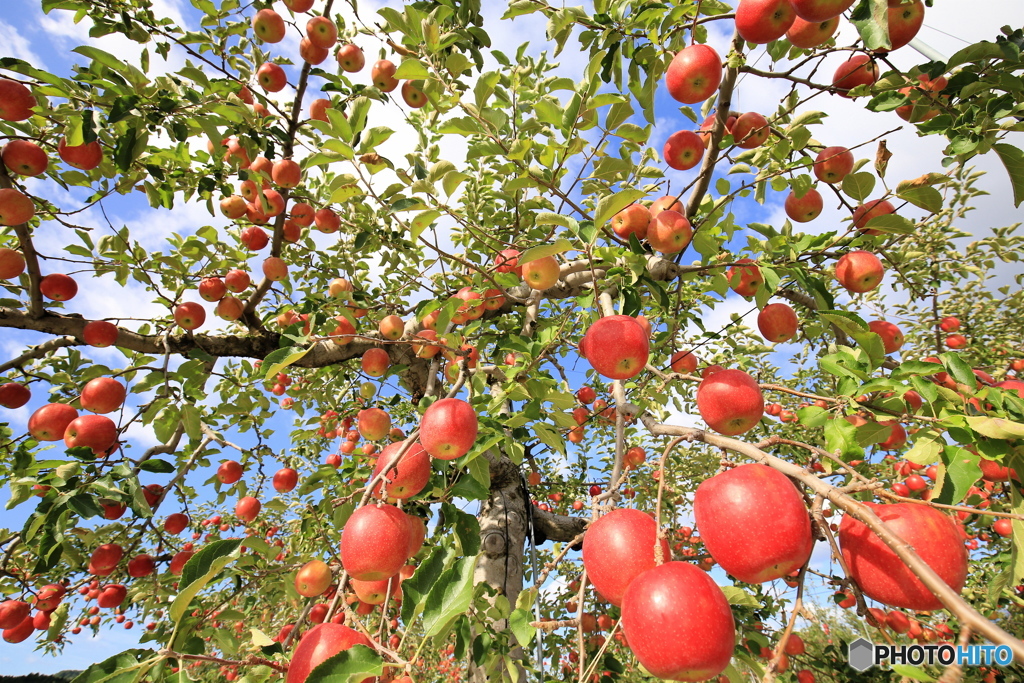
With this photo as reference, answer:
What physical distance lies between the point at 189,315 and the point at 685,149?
142 inches

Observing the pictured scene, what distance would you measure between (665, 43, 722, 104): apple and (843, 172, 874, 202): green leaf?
2.53 ft

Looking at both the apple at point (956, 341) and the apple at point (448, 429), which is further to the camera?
the apple at point (956, 341)

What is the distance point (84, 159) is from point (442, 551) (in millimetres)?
2943

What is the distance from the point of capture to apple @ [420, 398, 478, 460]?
165 centimetres

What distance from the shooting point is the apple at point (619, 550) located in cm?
123

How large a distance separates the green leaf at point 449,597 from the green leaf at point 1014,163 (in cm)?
247

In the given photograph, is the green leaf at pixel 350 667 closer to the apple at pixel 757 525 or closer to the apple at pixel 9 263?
the apple at pixel 757 525

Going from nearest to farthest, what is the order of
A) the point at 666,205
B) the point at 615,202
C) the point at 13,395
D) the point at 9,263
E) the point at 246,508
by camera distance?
1. the point at 615,202
2. the point at 666,205
3. the point at 9,263
4. the point at 13,395
5. the point at 246,508

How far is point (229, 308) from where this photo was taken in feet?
12.0

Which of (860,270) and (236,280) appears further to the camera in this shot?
(236,280)

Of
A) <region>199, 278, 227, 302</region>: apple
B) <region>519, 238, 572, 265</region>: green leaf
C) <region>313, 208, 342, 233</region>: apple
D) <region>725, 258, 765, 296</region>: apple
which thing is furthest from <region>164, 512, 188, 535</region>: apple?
<region>725, 258, 765, 296</region>: apple

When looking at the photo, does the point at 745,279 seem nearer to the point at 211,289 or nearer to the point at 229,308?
the point at 229,308

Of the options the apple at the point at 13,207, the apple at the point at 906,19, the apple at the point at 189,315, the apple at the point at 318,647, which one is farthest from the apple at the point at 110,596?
the apple at the point at 906,19

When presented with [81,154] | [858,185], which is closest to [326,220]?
[81,154]
